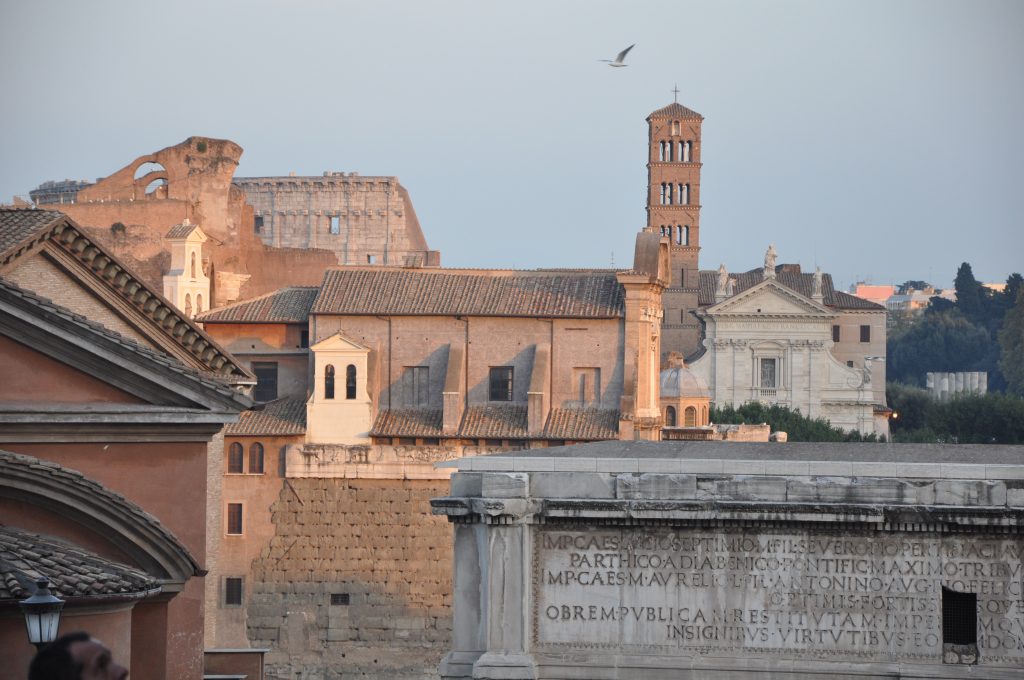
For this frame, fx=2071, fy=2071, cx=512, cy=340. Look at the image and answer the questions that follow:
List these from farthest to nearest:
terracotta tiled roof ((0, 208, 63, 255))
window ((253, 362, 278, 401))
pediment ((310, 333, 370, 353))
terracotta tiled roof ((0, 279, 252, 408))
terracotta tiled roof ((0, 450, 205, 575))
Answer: window ((253, 362, 278, 401))
pediment ((310, 333, 370, 353))
terracotta tiled roof ((0, 208, 63, 255))
terracotta tiled roof ((0, 279, 252, 408))
terracotta tiled roof ((0, 450, 205, 575))

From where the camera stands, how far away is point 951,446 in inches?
834

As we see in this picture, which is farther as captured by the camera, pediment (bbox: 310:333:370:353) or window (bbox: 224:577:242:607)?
pediment (bbox: 310:333:370:353)

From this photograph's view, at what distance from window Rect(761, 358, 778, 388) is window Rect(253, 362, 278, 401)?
3907 cm

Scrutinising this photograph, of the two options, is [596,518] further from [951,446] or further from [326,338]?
[326,338]

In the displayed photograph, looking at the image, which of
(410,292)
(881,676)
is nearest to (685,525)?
(881,676)

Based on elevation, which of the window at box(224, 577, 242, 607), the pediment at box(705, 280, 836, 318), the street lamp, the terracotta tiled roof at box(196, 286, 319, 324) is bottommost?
the window at box(224, 577, 242, 607)

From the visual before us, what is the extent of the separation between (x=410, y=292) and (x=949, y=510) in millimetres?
30870

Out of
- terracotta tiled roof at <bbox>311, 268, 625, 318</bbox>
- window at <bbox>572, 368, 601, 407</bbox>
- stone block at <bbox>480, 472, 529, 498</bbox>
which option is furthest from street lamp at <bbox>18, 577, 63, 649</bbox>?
window at <bbox>572, 368, 601, 407</bbox>

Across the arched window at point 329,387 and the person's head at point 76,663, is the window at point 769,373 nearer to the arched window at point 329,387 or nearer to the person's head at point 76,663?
the arched window at point 329,387

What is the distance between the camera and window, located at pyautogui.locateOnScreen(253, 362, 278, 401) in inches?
1871

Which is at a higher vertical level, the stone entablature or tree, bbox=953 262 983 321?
tree, bbox=953 262 983 321

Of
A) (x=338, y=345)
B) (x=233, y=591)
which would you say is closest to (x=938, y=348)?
(x=338, y=345)

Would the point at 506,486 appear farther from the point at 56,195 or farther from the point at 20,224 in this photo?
the point at 56,195

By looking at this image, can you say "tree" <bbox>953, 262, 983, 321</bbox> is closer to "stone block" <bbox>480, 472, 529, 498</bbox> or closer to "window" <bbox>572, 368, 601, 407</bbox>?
"window" <bbox>572, 368, 601, 407</bbox>
